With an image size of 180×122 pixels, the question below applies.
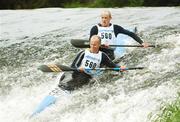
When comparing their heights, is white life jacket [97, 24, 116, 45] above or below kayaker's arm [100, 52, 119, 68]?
above

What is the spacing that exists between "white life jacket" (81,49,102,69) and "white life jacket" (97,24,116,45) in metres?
1.07

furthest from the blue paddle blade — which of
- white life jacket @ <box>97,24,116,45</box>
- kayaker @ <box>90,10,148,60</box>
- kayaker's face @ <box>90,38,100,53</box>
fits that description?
white life jacket @ <box>97,24,116,45</box>

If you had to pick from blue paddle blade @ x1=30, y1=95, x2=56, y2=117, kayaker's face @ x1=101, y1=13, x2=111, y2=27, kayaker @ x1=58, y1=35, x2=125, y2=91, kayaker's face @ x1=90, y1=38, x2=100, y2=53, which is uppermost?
kayaker's face @ x1=101, y1=13, x2=111, y2=27

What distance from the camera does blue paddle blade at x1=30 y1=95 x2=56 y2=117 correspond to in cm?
988

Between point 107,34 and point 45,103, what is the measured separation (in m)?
2.26

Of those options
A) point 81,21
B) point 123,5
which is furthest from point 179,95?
point 123,5

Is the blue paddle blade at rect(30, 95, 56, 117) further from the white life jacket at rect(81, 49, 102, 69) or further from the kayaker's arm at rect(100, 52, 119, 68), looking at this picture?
the kayaker's arm at rect(100, 52, 119, 68)

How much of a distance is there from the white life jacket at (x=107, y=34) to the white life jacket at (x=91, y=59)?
1073 millimetres

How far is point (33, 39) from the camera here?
15.5 metres

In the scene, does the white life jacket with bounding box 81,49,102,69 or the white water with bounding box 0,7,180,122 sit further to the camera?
the white life jacket with bounding box 81,49,102,69

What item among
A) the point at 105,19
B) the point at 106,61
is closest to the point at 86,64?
the point at 106,61

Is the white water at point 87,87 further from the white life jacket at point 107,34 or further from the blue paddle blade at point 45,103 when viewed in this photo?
the white life jacket at point 107,34

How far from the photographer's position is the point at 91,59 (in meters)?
10.5

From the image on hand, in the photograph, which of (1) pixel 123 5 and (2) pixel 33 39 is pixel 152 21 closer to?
(2) pixel 33 39
